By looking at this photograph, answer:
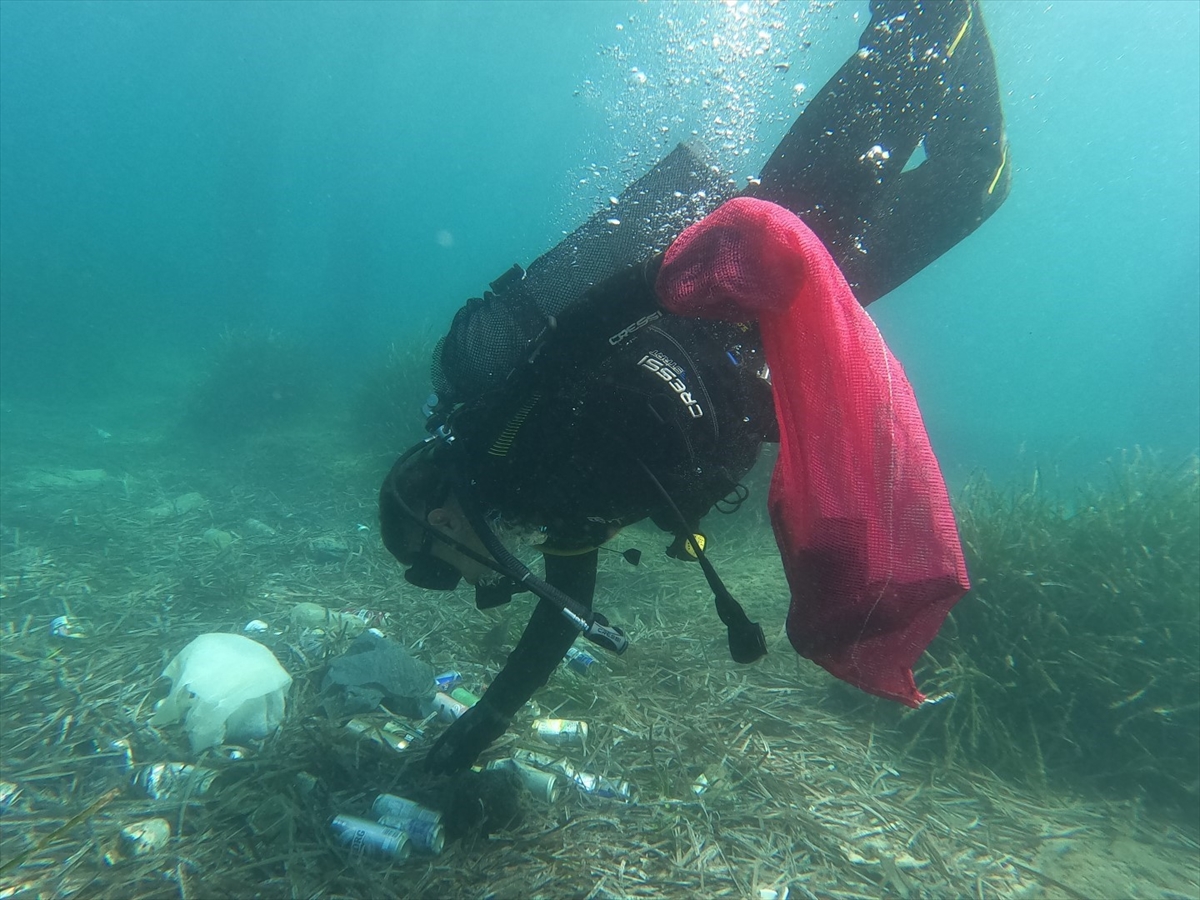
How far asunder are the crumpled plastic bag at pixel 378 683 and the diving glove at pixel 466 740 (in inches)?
26.7

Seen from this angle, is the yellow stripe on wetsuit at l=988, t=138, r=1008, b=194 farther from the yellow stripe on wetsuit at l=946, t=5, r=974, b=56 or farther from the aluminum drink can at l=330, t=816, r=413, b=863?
the aluminum drink can at l=330, t=816, r=413, b=863

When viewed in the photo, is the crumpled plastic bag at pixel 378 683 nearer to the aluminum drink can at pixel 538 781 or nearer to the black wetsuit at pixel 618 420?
the aluminum drink can at pixel 538 781

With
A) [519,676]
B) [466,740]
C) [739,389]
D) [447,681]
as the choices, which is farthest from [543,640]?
→ [739,389]

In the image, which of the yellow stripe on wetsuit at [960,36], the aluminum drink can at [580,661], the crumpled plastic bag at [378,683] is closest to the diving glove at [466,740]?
the crumpled plastic bag at [378,683]

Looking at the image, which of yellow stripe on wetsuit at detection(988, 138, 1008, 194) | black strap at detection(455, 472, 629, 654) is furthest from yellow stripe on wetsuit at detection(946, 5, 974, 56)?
black strap at detection(455, 472, 629, 654)

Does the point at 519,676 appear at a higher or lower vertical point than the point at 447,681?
lower

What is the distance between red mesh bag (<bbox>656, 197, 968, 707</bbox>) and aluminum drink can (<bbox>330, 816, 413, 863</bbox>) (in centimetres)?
206

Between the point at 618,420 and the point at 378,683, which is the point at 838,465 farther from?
the point at 378,683

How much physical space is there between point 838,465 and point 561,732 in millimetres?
2634

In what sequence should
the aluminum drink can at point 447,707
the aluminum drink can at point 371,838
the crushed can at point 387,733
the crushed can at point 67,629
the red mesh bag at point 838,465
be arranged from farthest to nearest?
the crushed can at point 67,629
the aluminum drink can at point 447,707
the crushed can at point 387,733
the aluminum drink can at point 371,838
the red mesh bag at point 838,465

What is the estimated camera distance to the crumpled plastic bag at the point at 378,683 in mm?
3375

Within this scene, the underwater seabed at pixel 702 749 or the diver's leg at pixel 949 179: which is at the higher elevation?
the diver's leg at pixel 949 179

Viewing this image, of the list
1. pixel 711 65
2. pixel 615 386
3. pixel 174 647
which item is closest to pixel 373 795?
pixel 615 386

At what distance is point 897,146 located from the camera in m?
2.74
